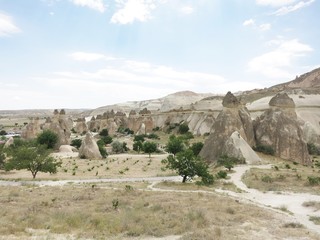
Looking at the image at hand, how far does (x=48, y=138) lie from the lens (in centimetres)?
5741

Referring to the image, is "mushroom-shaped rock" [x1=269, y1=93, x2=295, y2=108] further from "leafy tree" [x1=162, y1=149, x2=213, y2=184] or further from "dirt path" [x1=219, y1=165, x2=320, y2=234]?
"dirt path" [x1=219, y1=165, x2=320, y2=234]

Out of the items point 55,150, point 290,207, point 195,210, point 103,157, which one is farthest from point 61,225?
point 55,150

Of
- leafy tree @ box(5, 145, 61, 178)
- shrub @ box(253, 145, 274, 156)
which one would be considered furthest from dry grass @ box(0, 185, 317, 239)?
shrub @ box(253, 145, 274, 156)

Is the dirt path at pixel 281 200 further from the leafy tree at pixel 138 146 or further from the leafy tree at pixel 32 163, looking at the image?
the leafy tree at pixel 138 146

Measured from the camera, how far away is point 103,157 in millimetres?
49719

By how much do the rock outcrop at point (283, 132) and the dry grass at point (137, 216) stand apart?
969 inches

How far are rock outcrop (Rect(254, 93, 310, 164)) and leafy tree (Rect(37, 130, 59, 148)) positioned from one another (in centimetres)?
3046

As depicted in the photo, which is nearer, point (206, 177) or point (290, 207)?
point (290, 207)

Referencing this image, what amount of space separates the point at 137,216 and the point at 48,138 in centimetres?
4344

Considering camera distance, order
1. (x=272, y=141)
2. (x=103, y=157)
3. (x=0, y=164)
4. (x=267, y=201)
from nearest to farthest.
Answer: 1. (x=267, y=201)
2. (x=0, y=164)
3. (x=272, y=141)
4. (x=103, y=157)

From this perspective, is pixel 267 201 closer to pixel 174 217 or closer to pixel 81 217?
pixel 174 217

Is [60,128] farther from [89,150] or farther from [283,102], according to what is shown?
[283,102]

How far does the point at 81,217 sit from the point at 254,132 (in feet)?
114

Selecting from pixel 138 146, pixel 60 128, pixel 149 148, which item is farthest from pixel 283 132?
pixel 60 128
